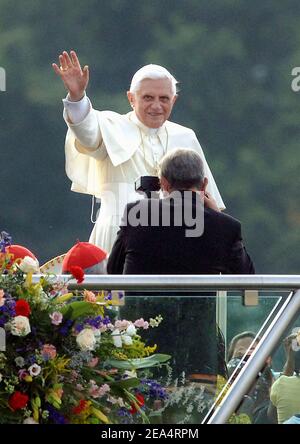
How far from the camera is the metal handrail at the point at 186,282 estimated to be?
5.54m

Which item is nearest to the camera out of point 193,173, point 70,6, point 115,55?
point 193,173

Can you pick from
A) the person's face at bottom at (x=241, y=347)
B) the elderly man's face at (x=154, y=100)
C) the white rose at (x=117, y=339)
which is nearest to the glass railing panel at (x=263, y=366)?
the person's face at bottom at (x=241, y=347)

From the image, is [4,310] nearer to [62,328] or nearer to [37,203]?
[62,328]

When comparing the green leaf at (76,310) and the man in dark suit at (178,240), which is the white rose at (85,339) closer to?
the green leaf at (76,310)

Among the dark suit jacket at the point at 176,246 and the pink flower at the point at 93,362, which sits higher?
the dark suit jacket at the point at 176,246

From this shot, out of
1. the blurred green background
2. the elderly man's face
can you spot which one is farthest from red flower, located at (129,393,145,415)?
the blurred green background

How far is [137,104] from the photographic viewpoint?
7434 mm

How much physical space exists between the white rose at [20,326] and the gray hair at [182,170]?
1030 millimetres

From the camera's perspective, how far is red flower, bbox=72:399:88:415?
5398 mm

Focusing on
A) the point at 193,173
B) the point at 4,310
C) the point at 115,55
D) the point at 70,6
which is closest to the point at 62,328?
the point at 4,310

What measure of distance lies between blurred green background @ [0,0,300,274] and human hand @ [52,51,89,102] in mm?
11543

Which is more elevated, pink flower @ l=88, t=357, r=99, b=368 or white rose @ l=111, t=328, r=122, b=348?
white rose @ l=111, t=328, r=122, b=348

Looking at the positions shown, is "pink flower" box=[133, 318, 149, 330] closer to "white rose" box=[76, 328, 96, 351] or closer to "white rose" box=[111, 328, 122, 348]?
"white rose" box=[111, 328, 122, 348]
